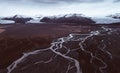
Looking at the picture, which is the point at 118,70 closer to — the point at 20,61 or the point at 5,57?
the point at 20,61

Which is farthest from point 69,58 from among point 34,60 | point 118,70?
point 118,70

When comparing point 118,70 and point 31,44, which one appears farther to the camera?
point 31,44

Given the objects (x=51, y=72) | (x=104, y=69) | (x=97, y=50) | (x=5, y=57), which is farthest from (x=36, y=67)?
(x=97, y=50)

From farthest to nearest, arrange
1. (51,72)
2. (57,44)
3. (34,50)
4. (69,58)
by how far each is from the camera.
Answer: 1. (57,44)
2. (34,50)
3. (69,58)
4. (51,72)

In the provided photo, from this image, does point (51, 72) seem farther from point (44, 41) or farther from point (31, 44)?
point (44, 41)

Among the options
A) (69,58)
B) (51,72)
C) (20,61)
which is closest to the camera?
(51,72)

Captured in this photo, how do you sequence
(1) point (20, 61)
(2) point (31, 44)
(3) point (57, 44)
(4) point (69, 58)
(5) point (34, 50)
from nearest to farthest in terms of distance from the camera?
(1) point (20, 61)
(4) point (69, 58)
(5) point (34, 50)
(2) point (31, 44)
(3) point (57, 44)
